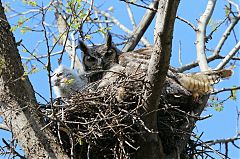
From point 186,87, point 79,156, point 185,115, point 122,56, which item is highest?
point 122,56

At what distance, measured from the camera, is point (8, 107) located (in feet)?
13.6

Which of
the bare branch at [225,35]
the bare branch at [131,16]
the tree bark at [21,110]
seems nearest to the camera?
the tree bark at [21,110]

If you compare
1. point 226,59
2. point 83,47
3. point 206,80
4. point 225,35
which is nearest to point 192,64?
point 225,35

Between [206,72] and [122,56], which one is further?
[122,56]

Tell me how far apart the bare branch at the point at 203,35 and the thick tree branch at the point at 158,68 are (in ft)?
3.46

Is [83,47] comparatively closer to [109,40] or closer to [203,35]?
[109,40]

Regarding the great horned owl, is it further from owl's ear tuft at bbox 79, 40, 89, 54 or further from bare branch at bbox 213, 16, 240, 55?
bare branch at bbox 213, 16, 240, 55

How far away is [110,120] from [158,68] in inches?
27.9

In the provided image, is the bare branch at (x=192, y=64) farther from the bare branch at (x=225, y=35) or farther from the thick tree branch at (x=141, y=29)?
the thick tree branch at (x=141, y=29)

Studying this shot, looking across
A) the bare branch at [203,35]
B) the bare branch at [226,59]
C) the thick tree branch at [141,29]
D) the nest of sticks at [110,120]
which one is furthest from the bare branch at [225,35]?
the nest of sticks at [110,120]

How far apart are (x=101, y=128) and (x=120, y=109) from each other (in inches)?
10.0

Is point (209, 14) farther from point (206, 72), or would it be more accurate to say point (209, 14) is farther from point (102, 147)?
point (102, 147)

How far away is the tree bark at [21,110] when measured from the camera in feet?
13.3

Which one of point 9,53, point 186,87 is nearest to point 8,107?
point 9,53
